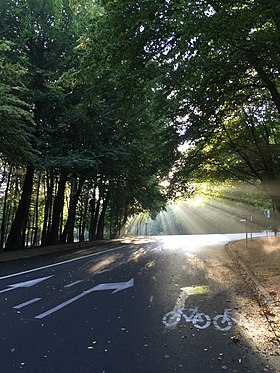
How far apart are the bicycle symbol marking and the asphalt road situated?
0.05 ft

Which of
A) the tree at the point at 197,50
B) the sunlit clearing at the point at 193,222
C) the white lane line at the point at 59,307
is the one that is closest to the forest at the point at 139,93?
the tree at the point at 197,50

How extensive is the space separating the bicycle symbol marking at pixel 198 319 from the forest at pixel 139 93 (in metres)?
5.16

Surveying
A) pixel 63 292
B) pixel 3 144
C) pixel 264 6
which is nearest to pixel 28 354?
pixel 63 292

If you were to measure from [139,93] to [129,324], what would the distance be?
22.4 ft

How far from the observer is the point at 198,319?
6.34 m

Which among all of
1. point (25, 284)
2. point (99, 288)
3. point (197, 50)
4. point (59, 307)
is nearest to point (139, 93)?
point (197, 50)

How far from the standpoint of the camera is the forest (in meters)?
7.99

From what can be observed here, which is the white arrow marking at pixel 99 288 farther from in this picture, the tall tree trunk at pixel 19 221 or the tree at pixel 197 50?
the tall tree trunk at pixel 19 221

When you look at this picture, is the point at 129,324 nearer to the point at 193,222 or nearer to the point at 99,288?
the point at 99,288

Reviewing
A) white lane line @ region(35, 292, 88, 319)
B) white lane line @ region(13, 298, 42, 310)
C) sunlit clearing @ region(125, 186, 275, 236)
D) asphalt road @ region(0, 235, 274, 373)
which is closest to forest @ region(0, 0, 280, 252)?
asphalt road @ region(0, 235, 274, 373)

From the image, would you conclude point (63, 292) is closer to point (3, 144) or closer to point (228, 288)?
point (228, 288)

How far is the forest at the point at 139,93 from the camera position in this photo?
799 cm

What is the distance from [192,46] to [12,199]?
2642 cm

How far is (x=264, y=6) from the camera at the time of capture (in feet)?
20.2
